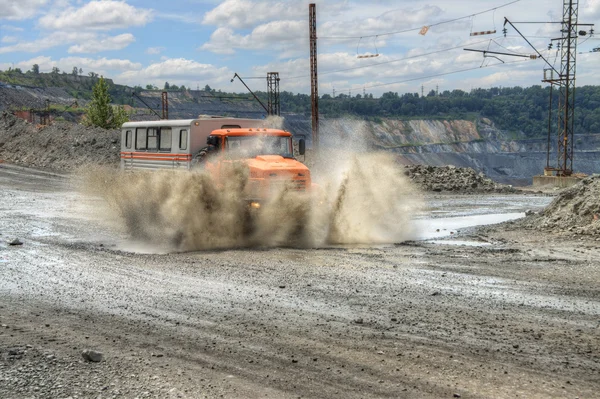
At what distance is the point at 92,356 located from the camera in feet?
22.2

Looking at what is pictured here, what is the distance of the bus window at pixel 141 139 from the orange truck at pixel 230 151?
0.03 metres

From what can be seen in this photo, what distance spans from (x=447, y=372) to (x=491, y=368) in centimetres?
45

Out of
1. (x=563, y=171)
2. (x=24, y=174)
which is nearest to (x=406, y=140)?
(x=563, y=171)

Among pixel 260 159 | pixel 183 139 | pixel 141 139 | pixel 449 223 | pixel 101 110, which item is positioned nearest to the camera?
pixel 260 159

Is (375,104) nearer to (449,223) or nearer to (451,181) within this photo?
(451,181)

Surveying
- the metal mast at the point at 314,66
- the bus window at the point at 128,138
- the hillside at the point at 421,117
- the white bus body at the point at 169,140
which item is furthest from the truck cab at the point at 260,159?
the hillside at the point at 421,117

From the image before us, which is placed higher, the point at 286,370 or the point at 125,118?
the point at 125,118

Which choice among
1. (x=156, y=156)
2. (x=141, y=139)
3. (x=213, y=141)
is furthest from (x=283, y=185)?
(x=141, y=139)

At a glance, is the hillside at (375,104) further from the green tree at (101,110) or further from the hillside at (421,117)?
the green tree at (101,110)

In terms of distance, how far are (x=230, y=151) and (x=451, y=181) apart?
22857 millimetres

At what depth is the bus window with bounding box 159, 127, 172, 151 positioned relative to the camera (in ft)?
58.5

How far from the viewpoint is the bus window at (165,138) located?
17828mm

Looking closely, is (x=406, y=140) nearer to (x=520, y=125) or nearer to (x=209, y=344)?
(x=520, y=125)

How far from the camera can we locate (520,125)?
181875 millimetres
